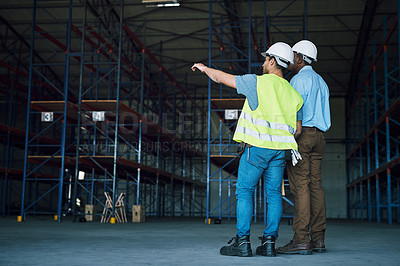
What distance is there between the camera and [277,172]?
4.21 metres

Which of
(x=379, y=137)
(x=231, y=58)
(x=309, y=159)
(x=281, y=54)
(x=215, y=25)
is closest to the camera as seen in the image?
(x=281, y=54)

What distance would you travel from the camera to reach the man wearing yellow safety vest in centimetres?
405

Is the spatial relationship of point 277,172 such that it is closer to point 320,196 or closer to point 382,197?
point 320,196

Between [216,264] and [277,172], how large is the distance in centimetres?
116

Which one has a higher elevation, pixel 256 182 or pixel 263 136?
pixel 263 136

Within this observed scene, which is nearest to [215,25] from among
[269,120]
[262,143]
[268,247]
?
[269,120]

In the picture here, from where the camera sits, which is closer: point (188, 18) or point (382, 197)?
point (188, 18)

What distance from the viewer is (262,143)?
13.4 ft

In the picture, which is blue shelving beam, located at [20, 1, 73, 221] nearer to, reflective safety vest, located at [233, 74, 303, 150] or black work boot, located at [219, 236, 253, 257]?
black work boot, located at [219, 236, 253, 257]

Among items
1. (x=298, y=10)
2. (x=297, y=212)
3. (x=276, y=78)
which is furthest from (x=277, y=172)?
(x=298, y=10)

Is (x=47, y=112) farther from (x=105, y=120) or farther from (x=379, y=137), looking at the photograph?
(x=379, y=137)

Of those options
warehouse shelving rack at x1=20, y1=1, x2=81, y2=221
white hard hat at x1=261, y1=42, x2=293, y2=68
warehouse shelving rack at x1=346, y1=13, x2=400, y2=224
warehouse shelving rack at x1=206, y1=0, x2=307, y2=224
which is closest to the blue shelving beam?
warehouse shelving rack at x1=20, y1=1, x2=81, y2=221

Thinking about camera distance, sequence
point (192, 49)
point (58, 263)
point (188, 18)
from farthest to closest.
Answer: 1. point (192, 49)
2. point (188, 18)
3. point (58, 263)

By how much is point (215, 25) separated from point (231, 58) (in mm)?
3501
